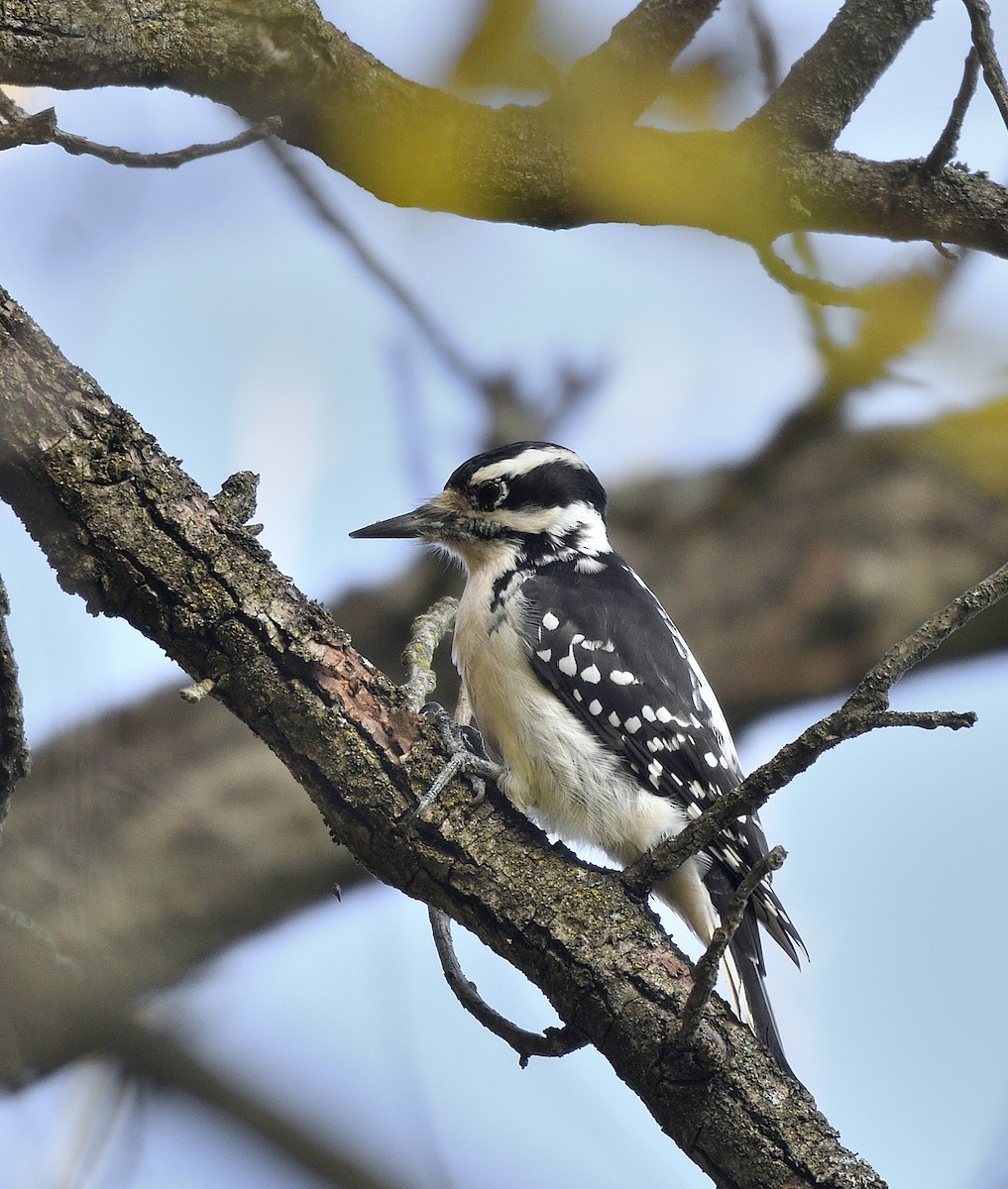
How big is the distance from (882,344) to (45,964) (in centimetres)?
220

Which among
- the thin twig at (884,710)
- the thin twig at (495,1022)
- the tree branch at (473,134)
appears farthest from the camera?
the tree branch at (473,134)

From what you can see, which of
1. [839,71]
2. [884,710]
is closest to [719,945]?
[884,710]

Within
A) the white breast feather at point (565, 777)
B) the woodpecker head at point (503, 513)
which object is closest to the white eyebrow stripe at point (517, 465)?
the woodpecker head at point (503, 513)

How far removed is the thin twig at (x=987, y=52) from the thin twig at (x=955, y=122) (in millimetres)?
29

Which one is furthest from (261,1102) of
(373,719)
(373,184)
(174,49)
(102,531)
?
(174,49)

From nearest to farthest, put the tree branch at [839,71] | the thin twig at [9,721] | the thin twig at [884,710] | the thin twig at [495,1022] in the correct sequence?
the thin twig at [884,710] < the thin twig at [9,721] < the thin twig at [495,1022] < the tree branch at [839,71]

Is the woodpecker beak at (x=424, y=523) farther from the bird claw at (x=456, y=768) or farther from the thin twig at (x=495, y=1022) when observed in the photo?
the thin twig at (x=495, y=1022)

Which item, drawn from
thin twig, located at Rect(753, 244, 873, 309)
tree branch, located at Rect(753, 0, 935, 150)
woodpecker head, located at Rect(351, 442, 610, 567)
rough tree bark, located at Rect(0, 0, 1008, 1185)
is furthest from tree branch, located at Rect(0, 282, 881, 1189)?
tree branch, located at Rect(753, 0, 935, 150)

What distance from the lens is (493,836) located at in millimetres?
2746

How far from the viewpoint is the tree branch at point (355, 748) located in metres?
2.45

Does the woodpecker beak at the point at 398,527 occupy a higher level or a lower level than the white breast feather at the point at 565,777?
higher

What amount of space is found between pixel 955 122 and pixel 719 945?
2.16 m

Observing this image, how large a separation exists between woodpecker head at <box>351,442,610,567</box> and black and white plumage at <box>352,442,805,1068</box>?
0.03ft

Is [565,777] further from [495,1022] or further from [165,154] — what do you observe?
[165,154]
